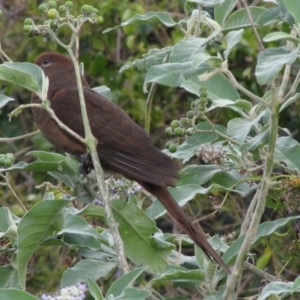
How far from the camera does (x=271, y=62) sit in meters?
1.64

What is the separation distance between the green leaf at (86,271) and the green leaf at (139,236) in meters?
0.09

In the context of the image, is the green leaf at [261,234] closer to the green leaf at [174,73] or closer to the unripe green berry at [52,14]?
the green leaf at [174,73]

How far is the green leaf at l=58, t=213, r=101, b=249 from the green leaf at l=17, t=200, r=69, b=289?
5 centimetres

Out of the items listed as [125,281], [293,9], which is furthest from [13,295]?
[293,9]

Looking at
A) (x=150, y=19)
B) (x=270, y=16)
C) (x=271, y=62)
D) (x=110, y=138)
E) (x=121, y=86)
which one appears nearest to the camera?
(x=271, y=62)

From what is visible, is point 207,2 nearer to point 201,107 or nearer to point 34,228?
point 201,107

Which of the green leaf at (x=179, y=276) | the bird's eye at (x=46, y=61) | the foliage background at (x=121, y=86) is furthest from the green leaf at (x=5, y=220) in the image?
the foliage background at (x=121, y=86)

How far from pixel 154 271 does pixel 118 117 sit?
38.7 inches

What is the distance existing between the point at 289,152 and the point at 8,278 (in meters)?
0.76

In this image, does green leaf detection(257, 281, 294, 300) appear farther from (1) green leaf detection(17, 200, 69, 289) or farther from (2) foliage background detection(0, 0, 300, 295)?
(2) foliage background detection(0, 0, 300, 295)

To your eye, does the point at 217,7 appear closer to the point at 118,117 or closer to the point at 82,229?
the point at 82,229

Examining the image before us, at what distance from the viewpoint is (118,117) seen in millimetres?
2877

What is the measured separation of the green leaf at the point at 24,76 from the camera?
5.78 feet

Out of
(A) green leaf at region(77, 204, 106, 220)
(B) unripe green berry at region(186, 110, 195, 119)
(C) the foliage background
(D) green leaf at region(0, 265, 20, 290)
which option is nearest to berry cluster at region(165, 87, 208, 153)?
(B) unripe green berry at region(186, 110, 195, 119)
